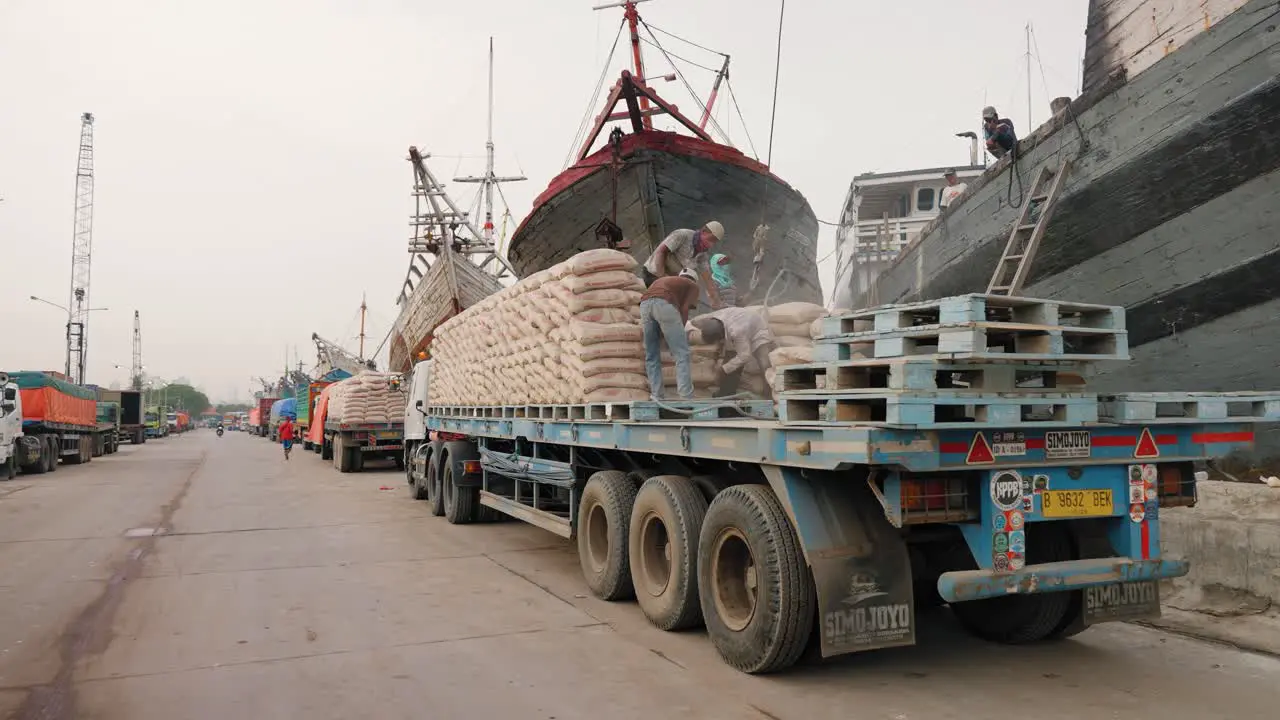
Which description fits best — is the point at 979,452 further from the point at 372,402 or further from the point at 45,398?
the point at 45,398

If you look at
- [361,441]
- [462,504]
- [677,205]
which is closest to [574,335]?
[462,504]

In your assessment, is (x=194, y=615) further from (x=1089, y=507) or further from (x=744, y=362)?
(x=1089, y=507)

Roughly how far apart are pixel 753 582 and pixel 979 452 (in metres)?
1.39

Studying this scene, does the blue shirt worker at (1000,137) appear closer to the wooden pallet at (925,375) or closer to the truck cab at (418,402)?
the wooden pallet at (925,375)

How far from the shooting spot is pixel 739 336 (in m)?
6.97

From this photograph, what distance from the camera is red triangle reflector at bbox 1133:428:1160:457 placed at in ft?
14.0

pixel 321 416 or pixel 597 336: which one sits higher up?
pixel 597 336

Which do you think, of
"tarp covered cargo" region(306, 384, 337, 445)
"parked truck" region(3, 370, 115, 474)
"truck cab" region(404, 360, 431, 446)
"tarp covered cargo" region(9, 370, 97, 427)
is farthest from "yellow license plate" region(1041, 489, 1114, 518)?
"tarp covered cargo" region(306, 384, 337, 445)

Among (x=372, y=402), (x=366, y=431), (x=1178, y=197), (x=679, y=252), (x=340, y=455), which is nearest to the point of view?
(x=679, y=252)

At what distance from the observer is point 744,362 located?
6910mm

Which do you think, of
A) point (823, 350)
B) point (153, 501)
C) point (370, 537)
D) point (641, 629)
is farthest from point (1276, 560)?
point (153, 501)

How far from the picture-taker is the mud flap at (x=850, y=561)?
397cm

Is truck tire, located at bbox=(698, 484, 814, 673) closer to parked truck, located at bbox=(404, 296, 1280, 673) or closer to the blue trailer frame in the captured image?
parked truck, located at bbox=(404, 296, 1280, 673)

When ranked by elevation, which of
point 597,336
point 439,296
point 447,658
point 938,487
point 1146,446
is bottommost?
point 447,658
